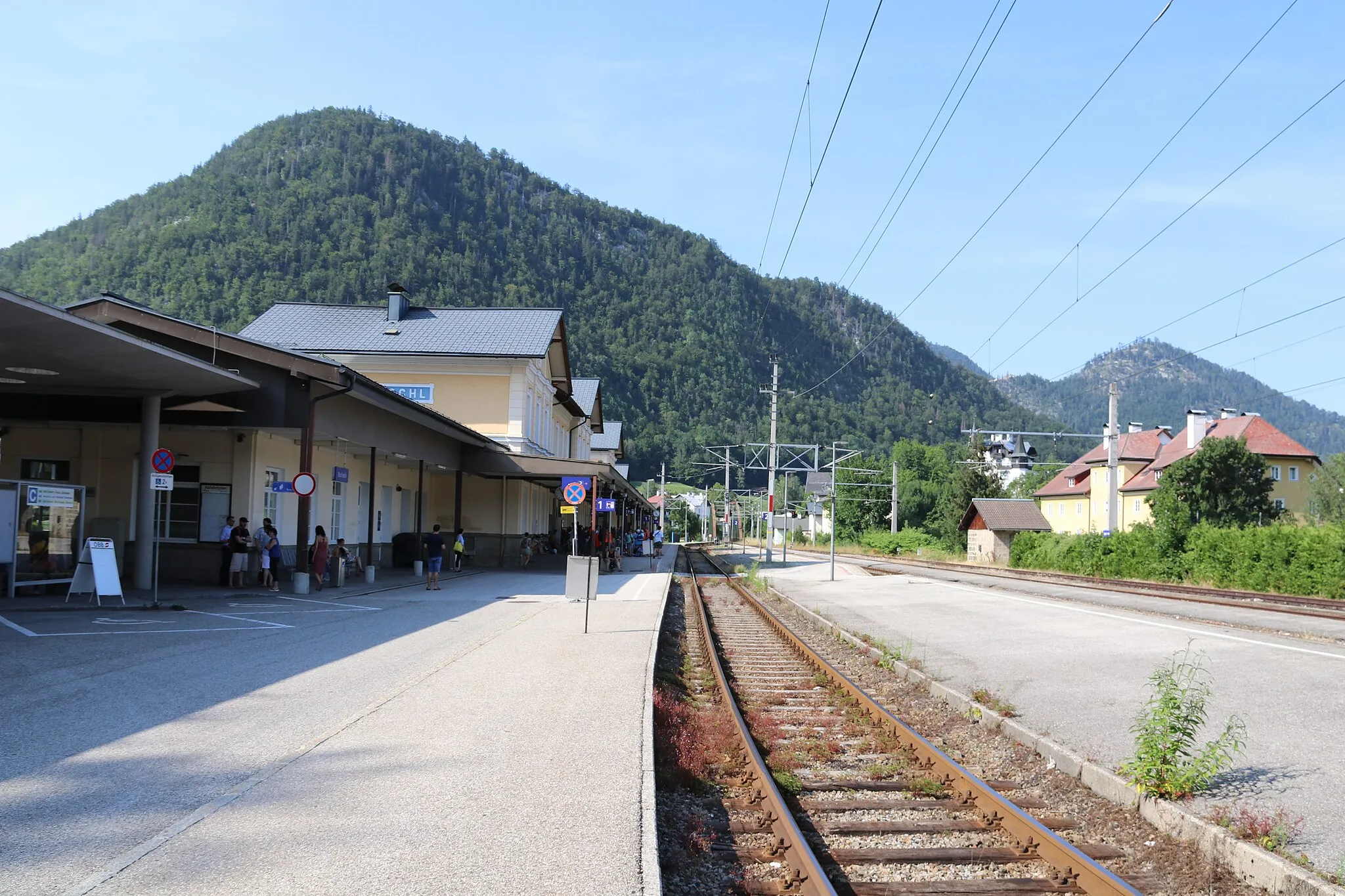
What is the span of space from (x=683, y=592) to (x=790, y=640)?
11921mm

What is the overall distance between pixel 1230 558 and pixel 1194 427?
33586 mm

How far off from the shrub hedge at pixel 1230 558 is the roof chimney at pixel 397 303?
1101 inches

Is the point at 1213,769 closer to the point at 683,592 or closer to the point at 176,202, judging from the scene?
the point at 683,592

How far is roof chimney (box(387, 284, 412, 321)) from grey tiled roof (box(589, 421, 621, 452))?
27245mm

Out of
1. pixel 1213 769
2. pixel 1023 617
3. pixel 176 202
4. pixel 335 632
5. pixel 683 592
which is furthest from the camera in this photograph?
pixel 176 202

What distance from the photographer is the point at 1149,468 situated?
65.3 metres

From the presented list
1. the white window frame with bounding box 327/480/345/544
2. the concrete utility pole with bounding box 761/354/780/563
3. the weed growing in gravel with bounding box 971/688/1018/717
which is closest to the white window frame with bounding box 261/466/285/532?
the white window frame with bounding box 327/480/345/544

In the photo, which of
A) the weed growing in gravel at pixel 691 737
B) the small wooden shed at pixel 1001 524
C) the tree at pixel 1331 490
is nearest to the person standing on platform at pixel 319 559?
the weed growing in gravel at pixel 691 737

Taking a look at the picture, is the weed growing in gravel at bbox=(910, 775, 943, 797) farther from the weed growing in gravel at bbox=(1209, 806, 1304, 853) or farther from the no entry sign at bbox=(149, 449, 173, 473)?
the no entry sign at bbox=(149, 449, 173, 473)

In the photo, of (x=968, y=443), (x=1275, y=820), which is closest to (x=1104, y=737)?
(x=1275, y=820)

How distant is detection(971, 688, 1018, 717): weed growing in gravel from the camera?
9.07 metres

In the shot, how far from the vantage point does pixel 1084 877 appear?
5086 mm

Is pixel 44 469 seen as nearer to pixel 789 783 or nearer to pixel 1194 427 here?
pixel 789 783

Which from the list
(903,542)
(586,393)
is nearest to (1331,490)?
(903,542)
